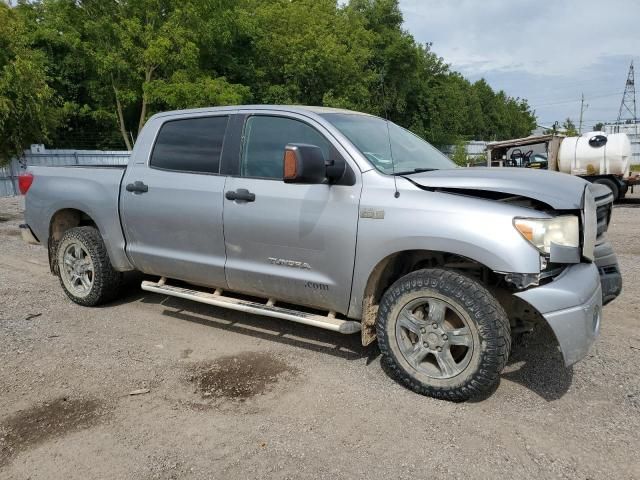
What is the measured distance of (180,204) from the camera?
4449mm

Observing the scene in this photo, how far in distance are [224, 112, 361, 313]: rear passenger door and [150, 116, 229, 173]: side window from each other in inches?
11.9

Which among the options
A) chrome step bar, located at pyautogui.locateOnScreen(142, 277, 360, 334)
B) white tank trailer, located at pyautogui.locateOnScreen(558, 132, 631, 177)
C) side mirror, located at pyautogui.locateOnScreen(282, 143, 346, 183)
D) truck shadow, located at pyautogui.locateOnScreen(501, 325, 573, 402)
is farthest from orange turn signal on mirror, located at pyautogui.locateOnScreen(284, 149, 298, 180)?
white tank trailer, located at pyautogui.locateOnScreen(558, 132, 631, 177)

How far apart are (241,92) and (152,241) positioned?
23260 mm

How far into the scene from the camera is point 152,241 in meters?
4.73

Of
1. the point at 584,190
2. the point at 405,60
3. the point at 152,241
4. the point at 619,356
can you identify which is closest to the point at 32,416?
the point at 152,241

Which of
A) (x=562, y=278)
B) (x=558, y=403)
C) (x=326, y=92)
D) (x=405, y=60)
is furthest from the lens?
(x=405, y=60)

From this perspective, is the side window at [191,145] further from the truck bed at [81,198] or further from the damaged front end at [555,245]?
the damaged front end at [555,245]

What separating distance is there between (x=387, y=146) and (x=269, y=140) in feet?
3.06

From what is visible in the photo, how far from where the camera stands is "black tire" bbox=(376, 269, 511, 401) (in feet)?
10.4

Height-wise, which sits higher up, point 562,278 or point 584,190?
point 584,190

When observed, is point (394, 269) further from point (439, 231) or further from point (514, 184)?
point (514, 184)

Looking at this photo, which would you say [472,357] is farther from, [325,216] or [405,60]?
[405,60]

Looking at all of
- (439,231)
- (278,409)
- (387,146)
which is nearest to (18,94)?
(387,146)

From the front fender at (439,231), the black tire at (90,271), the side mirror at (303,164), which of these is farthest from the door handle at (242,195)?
the black tire at (90,271)
